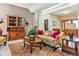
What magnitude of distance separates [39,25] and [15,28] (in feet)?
1.72

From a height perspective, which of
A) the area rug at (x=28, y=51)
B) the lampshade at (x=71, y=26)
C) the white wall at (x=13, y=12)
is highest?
the white wall at (x=13, y=12)

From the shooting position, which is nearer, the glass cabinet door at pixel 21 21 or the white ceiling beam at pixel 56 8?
the white ceiling beam at pixel 56 8

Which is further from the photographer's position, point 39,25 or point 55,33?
point 39,25

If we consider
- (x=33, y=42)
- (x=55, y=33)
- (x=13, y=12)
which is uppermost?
(x=13, y=12)

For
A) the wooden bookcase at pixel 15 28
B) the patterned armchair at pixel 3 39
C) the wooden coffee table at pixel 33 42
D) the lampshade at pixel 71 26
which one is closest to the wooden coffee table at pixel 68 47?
the lampshade at pixel 71 26

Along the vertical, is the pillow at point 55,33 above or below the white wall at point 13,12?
below

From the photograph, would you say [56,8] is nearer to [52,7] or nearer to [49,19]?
[52,7]

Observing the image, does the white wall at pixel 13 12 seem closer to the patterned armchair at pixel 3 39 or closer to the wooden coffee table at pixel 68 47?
the patterned armchair at pixel 3 39

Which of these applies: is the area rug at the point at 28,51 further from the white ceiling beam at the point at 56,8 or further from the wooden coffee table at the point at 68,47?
the white ceiling beam at the point at 56,8

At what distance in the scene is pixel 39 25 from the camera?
2.33m

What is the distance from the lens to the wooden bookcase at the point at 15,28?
226cm

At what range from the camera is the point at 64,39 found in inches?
87.2

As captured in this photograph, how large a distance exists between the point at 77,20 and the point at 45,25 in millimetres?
670

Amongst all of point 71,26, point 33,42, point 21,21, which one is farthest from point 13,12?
point 71,26
